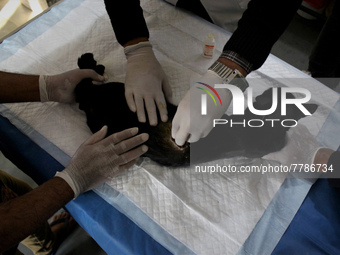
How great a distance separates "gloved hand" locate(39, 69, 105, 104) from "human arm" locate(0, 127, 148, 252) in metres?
0.28

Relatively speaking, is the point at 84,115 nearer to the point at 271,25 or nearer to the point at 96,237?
the point at 96,237

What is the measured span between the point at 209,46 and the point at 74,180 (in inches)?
37.4

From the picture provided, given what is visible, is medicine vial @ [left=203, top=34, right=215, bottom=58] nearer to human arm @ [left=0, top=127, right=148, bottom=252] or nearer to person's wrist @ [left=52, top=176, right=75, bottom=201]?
human arm @ [left=0, top=127, right=148, bottom=252]

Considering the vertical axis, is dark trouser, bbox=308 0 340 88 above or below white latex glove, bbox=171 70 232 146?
below

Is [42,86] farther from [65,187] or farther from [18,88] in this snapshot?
[65,187]

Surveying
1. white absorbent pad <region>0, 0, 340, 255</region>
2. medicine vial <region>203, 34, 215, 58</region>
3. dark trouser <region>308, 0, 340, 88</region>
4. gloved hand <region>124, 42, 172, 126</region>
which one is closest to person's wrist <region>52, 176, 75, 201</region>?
white absorbent pad <region>0, 0, 340, 255</region>

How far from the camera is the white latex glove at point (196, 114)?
1.00 meters

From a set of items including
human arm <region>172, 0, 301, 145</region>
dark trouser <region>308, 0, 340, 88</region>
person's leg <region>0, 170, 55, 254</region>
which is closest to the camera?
human arm <region>172, 0, 301, 145</region>

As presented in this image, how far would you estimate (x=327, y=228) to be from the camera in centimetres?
110

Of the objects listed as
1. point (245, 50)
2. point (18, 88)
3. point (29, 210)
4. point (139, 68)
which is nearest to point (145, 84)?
point (139, 68)

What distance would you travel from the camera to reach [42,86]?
3.99ft

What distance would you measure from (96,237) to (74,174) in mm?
284

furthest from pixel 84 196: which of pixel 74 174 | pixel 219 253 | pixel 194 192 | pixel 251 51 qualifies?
pixel 251 51

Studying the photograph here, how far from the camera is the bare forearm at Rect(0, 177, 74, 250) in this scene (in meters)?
0.88
